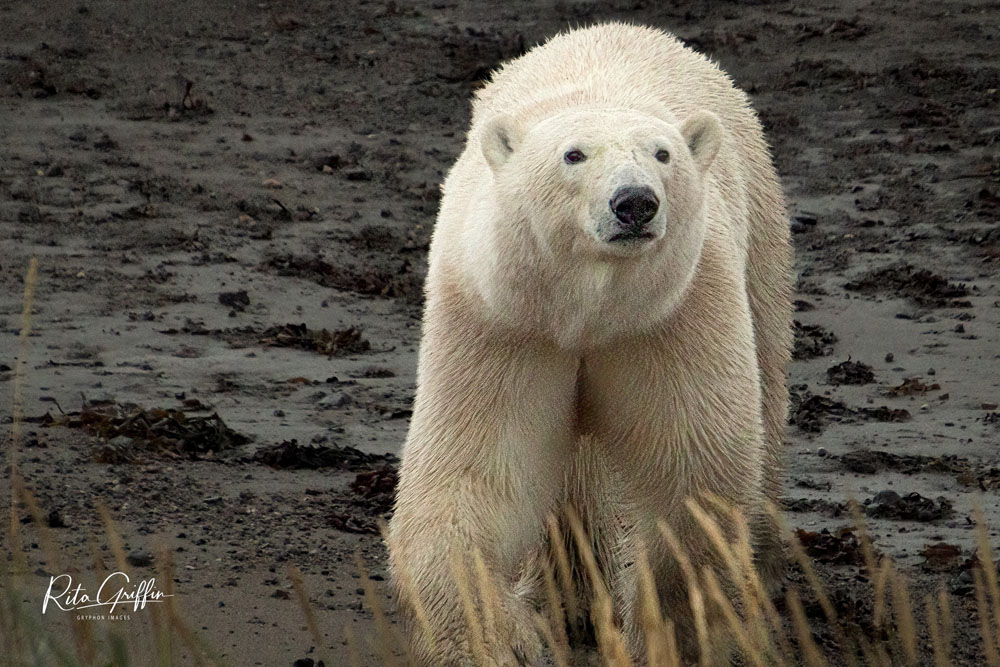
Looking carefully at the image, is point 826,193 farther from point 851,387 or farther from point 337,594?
point 337,594

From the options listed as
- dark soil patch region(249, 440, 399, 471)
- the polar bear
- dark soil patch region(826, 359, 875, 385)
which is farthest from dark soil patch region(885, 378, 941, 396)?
the polar bear

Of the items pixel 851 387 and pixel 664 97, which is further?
pixel 851 387

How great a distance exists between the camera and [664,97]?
514cm

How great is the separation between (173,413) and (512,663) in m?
2.71

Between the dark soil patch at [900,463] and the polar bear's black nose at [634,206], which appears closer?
the polar bear's black nose at [634,206]

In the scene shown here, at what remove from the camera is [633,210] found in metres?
3.69

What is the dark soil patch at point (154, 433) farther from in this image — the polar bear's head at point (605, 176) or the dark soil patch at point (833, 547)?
the polar bear's head at point (605, 176)

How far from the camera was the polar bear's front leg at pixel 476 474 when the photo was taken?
430 centimetres

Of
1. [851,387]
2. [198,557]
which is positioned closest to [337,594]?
[198,557]

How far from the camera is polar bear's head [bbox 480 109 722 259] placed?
3748mm

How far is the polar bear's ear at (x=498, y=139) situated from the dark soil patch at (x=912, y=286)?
5.01 m
